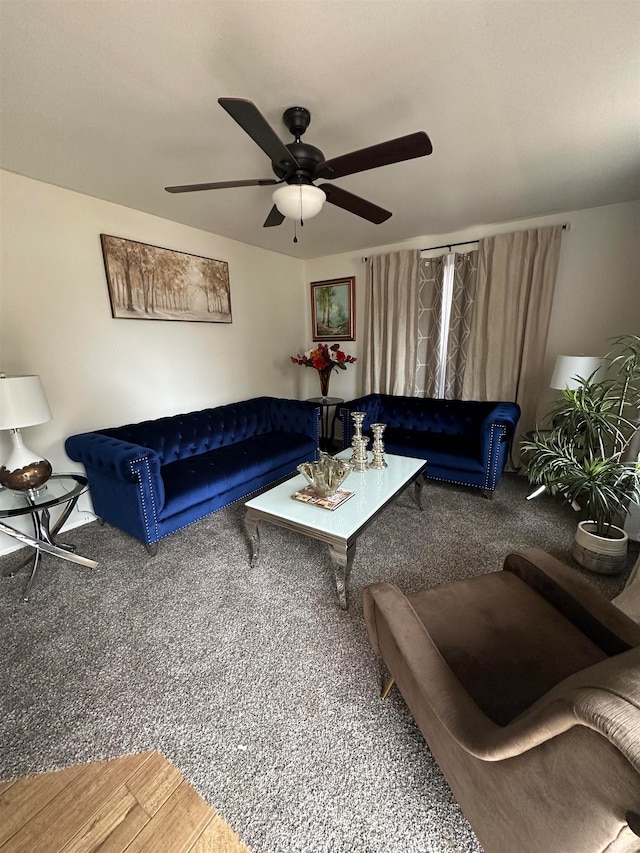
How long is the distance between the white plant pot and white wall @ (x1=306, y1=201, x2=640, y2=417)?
169 cm

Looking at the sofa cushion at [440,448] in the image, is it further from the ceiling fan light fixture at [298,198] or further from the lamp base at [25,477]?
the lamp base at [25,477]

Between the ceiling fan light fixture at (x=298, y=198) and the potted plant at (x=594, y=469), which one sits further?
the potted plant at (x=594, y=469)

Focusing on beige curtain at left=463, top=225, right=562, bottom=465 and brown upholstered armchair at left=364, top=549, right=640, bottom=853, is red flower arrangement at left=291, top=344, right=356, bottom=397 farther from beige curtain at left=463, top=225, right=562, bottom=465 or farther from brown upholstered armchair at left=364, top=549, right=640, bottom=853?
brown upholstered armchair at left=364, top=549, right=640, bottom=853

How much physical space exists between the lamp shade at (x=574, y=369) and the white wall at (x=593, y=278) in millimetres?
745

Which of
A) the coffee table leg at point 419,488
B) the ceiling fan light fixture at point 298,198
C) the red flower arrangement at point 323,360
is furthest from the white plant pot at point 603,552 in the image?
the red flower arrangement at point 323,360

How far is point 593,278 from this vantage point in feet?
9.91

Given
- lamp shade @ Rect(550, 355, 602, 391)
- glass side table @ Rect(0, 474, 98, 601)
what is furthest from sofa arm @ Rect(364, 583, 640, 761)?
lamp shade @ Rect(550, 355, 602, 391)

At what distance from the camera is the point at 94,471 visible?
2453 mm

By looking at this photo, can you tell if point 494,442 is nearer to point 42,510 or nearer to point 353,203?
point 353,203

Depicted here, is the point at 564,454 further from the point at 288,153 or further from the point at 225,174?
the point at 225,174

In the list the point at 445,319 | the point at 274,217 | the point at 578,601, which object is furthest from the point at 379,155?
the point at 445,319

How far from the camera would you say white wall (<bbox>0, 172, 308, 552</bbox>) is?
2.27 metres

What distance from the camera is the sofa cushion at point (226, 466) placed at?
2.40m

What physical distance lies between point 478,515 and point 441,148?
8.33ft
